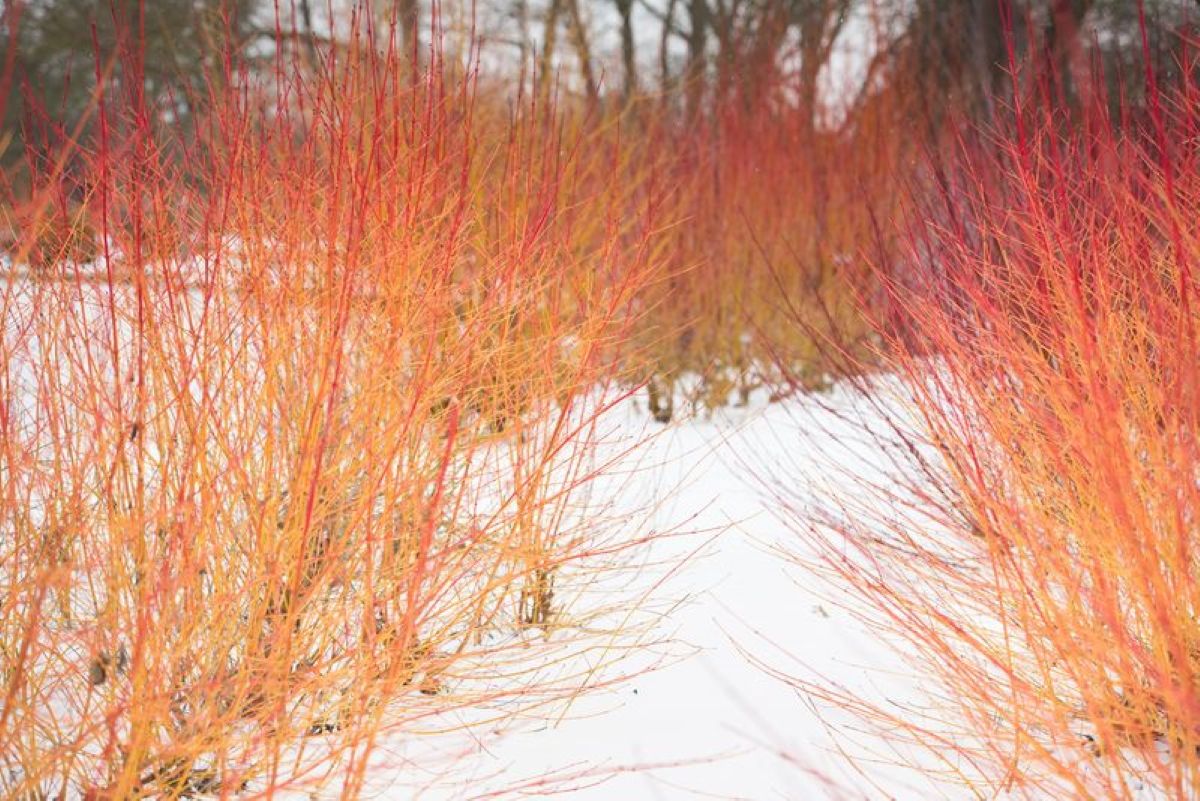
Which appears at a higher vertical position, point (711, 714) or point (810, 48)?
point (810, 48)

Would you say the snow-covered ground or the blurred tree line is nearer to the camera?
the snow-covered ground

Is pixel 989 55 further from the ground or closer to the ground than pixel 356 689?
further from the ground

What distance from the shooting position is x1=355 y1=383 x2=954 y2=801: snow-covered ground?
192 centimetres

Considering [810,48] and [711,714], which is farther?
[810,48]

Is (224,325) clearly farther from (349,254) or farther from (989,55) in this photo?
(989,55)

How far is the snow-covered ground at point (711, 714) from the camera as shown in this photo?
1924 millimetres

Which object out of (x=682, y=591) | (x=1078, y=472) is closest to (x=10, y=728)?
(x=682, y=591)

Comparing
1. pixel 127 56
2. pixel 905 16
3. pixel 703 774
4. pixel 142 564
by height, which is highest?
pixel 905 16

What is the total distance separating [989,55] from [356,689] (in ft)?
17.2

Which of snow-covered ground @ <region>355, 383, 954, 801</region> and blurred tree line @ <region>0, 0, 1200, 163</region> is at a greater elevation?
blurred tree line @ <region>0, 0, 1200, 163</region>

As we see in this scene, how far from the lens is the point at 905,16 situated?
6516mm

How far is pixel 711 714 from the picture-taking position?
223cm

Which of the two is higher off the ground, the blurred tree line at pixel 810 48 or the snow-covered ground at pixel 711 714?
the blurred tree line at pixel 810 48

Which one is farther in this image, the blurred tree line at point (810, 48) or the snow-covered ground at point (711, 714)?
the blurred tree line at point (810, 48)
